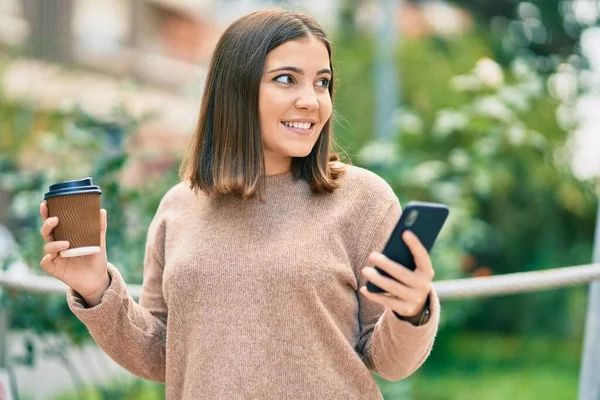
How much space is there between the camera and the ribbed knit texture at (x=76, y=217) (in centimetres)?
184

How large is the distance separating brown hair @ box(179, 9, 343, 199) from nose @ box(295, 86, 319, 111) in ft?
0.35

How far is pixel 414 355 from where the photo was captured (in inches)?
70.1

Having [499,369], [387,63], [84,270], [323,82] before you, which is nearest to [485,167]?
[387,63]

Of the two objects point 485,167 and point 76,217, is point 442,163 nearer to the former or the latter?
point 485,167

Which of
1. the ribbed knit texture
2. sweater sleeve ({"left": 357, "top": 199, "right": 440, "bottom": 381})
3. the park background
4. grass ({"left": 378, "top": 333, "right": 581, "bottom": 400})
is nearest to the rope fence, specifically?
the park background

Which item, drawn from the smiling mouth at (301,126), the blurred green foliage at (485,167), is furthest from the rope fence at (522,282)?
the blurred green foliage at (485,167)

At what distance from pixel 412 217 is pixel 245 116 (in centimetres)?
58

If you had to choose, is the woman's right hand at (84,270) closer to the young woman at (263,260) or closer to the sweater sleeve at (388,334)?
the young woman at (263,260)

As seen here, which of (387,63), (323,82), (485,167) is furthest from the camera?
(387,63)

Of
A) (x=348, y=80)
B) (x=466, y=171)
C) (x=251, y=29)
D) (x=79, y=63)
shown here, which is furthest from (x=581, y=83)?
(x=79, y=63)

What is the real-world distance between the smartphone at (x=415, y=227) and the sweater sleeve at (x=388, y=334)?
124 mm

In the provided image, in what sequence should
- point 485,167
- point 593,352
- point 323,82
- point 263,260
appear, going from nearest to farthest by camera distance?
point 263,260 < point 323,82 < point 593,352 < point 485,167

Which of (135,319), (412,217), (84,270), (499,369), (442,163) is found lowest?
(499,369)

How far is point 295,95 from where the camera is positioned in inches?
76.2
